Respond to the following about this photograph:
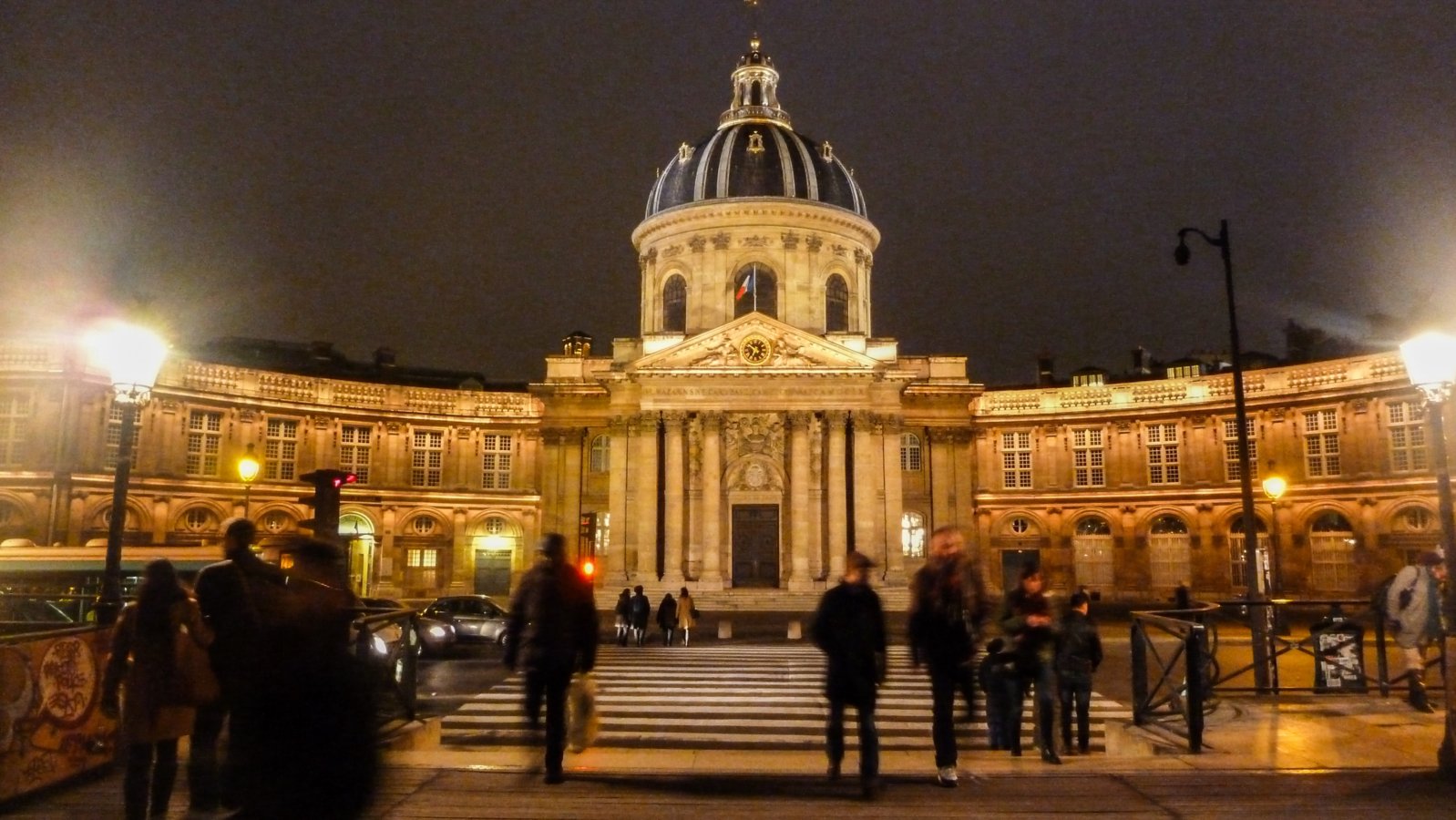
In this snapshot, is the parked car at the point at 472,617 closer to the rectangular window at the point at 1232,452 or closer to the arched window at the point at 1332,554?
the rectangular window at the point at 1232,452

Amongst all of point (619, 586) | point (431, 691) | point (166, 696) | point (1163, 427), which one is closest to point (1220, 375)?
point (1163, 427)

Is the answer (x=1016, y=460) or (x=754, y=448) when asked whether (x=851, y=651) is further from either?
(x=1016, y=460)

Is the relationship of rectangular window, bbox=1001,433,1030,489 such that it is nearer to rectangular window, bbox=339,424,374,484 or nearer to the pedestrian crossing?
rectangular window, bbox=339,424,374,484

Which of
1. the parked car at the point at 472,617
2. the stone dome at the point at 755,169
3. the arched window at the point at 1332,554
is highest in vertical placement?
the stone dome at the point at 755,169

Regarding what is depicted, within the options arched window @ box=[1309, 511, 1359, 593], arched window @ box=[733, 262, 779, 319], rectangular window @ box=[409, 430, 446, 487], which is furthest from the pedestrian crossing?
rectangular window @ box=[409, 430, 446, 487]

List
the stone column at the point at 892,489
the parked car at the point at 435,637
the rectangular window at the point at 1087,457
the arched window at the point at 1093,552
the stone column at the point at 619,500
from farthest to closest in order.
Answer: the rectangular window at the point at 1087,457, the arched window at the point at 1093,552, the stone column at the point at 619,500, the stone column at the point at 892,489, the parked car at the point at 435,637

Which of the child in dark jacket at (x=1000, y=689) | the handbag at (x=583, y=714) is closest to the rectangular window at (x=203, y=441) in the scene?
the handbag at (x=583, y=714)

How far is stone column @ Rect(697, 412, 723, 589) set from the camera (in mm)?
43281

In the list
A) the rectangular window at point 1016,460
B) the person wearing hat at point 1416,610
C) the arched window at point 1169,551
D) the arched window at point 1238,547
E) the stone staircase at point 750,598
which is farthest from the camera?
the rectangular window at point 1016,460

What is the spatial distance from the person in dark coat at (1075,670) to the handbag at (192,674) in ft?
26.9

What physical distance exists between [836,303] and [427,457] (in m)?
21.7

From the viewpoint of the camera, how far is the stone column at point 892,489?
44.2m

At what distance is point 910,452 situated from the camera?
5084 cm

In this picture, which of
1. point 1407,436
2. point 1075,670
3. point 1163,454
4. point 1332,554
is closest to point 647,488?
point 1163,454
